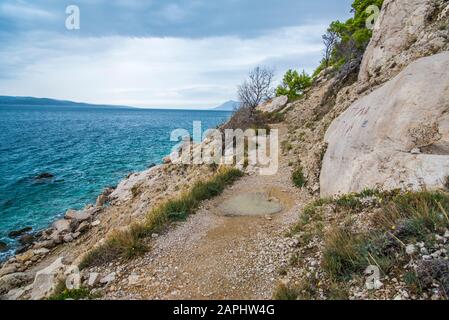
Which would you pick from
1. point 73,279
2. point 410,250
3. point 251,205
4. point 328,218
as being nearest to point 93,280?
point 73,279

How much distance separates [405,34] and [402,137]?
964 centimetres

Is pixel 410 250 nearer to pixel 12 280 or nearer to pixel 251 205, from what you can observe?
pixel 251 205

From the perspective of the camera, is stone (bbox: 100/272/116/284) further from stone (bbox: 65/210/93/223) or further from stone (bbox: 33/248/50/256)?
stone (bbox: 65/210/93/223)

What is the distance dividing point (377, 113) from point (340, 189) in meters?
2.95

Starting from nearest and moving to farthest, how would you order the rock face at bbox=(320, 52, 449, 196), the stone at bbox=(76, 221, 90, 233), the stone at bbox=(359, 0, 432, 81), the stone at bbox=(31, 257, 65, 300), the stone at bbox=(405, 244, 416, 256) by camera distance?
the stone at bbox=(405, 244, 416, 256)
the rock face at bbox=(320, 52, 449, 196)
the stone at bbox=(31, 257, 65, 300)
the stone at bbox=(359, 0, 432, 81)
the stone at bbox=(76, 221, 90, 233)

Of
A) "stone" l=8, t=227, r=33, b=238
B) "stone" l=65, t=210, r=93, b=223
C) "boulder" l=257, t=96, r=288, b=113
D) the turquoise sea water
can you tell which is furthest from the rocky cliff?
"boulder" l=257, t=96, r=288, b=113

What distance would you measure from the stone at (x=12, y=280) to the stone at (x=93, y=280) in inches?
280

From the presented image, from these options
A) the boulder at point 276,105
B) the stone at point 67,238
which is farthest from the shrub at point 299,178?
the boulder at point 276,105

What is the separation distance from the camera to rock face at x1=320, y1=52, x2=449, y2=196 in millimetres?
6945

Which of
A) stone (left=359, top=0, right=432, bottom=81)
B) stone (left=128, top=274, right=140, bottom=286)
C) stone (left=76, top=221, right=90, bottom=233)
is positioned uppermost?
stone (left=359, top=0, right=432, bottom=81)

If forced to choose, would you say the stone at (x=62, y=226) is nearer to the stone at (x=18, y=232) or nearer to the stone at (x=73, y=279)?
the stone at (x=18, y=232)

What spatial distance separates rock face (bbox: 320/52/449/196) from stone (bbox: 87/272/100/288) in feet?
26.3

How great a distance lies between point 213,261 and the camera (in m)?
7.10
